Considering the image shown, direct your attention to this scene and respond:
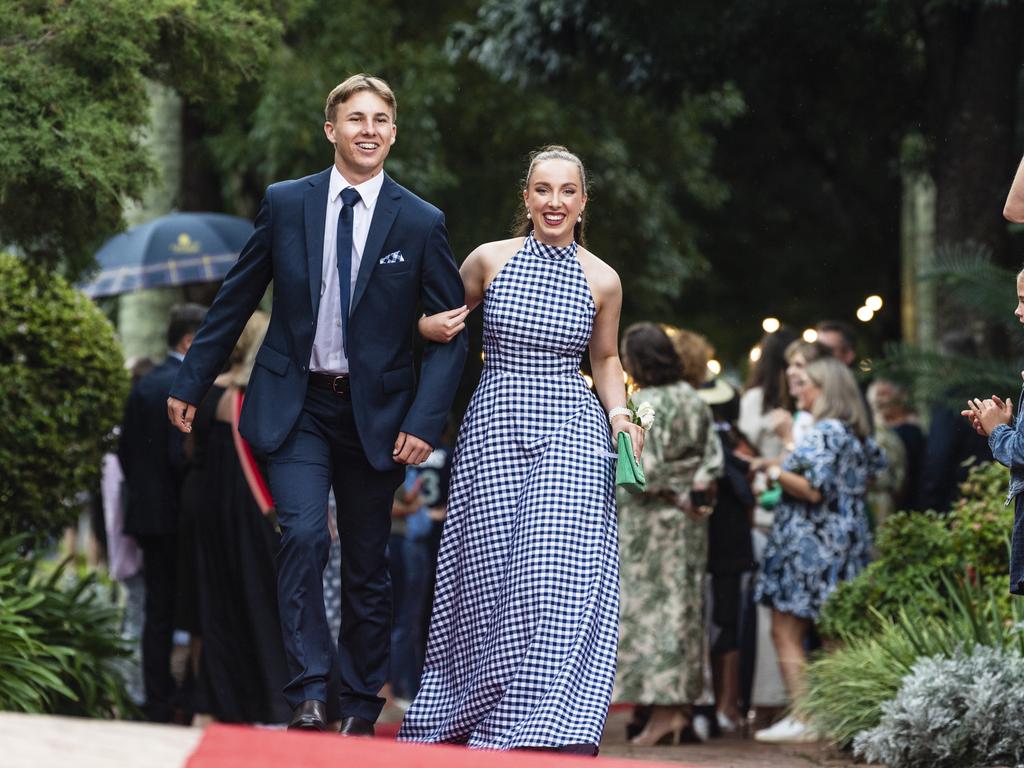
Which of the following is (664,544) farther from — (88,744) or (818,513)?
(88,744)

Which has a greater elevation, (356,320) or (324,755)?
(356,320)

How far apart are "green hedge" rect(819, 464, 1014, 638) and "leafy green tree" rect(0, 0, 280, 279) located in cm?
415

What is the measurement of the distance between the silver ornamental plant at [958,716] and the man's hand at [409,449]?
2.46 m

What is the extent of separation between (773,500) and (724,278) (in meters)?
17.6

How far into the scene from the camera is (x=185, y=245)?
1334 cm

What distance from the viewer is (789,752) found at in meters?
9.22

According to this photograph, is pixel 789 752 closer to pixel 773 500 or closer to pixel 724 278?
pixel 773 500

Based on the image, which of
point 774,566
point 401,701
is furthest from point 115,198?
point 401,701

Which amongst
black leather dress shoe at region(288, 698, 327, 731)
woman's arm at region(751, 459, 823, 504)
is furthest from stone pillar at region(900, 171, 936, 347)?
black leather dress shoe at region(288, 698, 327, 731)

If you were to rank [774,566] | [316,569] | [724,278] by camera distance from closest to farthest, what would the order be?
[316,569] < [774,566] < [724,278]

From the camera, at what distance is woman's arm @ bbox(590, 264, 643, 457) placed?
7109 millimetres

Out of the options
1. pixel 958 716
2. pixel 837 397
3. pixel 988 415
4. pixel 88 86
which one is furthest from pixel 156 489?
pixel 988 415

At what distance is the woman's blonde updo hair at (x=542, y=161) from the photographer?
7.11 metres

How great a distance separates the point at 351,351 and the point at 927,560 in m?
4.15
